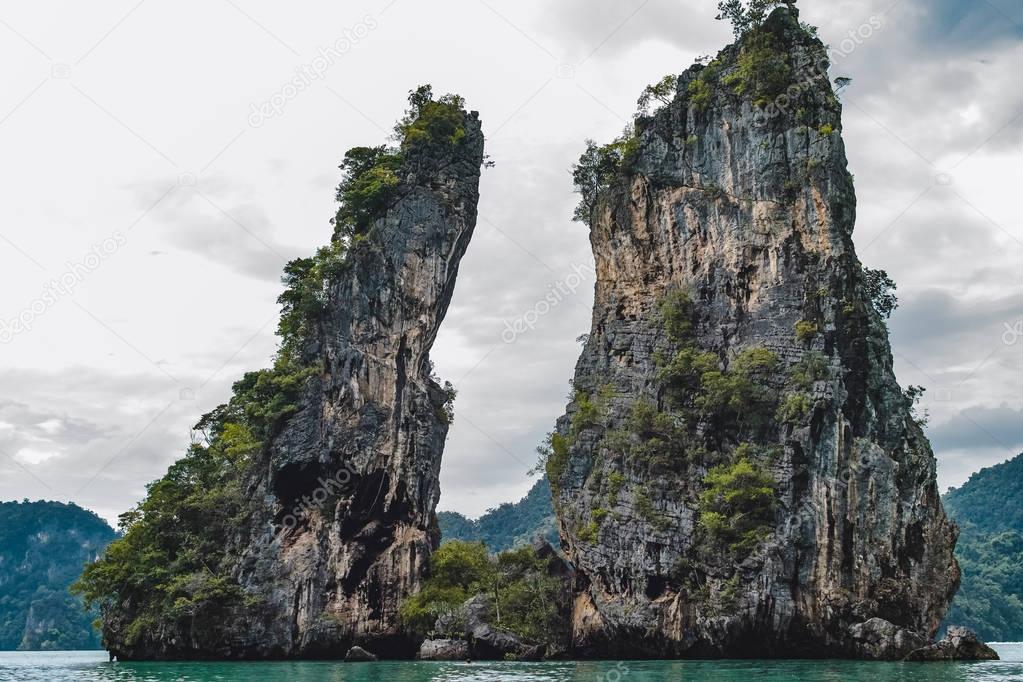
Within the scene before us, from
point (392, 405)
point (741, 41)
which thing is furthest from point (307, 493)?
point (741, 41)

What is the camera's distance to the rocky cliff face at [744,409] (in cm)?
3069

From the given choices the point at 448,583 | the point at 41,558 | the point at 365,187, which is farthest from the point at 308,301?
the point at 41,558

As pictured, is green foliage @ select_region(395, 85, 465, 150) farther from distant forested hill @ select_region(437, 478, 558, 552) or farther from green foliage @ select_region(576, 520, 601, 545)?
distant forested hill @ select_region(437, 478, 558, 552)

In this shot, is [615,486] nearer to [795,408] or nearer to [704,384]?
[704,384]

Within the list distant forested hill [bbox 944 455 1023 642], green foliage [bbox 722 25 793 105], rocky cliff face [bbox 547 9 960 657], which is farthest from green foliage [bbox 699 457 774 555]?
distant forested hill [bbox 944 455 1023 642]

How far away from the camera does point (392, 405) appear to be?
140 feet

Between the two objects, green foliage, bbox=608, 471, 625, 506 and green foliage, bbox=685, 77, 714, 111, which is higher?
green foliage, bbox=685, 77, 714, 111

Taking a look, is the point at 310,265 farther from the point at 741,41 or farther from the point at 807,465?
the point at 807,465

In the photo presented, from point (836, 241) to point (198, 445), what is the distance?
92.8ft

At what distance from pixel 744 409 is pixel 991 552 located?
192ft

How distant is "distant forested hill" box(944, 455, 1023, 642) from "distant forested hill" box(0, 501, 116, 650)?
264ft

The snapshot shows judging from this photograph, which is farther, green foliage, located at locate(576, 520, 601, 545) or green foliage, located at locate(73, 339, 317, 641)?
green foliage, located at locate(73, 339, 317, 641)

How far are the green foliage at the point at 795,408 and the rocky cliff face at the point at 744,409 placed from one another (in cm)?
6

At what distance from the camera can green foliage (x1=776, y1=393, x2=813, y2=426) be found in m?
32.6
